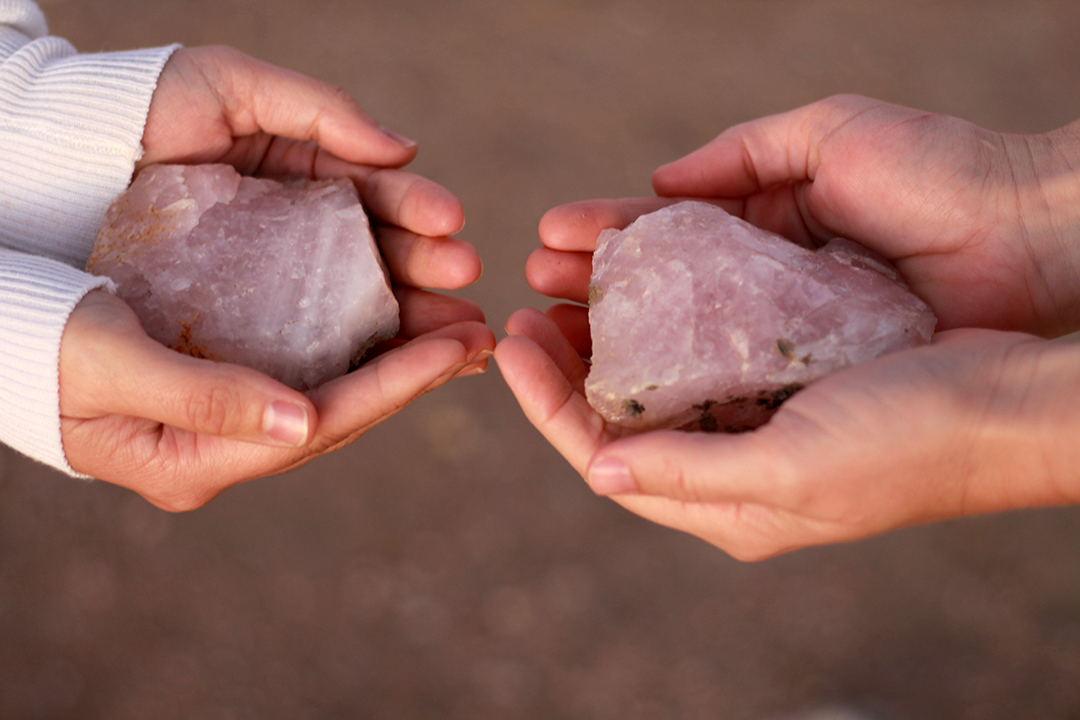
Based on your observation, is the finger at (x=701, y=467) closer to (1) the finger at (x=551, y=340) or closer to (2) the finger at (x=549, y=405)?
(2) the finger at (x=549, y=405)

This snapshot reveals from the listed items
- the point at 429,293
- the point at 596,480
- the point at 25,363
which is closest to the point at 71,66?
the point at 25,363

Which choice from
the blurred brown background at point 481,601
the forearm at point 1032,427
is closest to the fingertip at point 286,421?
the forearm at point 1032,427

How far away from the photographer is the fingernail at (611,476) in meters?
1.16

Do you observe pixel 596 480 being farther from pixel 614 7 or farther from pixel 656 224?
pixel 614 7

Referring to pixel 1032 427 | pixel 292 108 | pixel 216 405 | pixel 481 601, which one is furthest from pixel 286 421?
pixel 481 601

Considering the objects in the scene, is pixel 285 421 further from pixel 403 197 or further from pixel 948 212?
pixel 948 212

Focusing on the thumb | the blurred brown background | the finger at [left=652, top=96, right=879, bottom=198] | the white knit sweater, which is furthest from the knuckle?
the blurred brown background

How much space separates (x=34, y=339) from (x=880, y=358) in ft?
4.63

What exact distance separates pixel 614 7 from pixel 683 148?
907 millimetres

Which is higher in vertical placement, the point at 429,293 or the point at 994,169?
the point at 994,169

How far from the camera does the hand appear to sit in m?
1.10

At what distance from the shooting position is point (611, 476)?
116cm

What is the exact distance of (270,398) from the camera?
3.99 ft

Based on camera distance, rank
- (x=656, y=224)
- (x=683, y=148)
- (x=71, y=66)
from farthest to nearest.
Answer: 1. (x=683, y=148)
2. (x=71, y=66)
3. (x=656, y=224)
